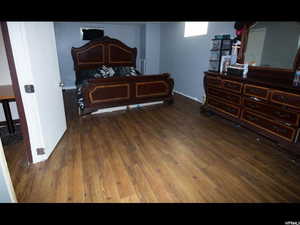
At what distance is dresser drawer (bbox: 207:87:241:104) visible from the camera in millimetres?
3021

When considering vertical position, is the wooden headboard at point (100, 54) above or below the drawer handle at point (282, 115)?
above

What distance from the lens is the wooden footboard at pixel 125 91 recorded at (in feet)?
11.8

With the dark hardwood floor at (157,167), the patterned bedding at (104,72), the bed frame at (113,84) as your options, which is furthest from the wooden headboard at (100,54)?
the dark hardwood floor at (157,167)

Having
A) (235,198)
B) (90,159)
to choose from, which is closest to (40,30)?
(90,159)

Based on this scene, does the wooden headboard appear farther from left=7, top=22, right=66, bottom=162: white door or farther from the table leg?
the table leg

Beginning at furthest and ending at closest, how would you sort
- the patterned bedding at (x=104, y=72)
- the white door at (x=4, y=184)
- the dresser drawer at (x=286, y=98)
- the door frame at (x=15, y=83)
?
the patterned bedding at (x=104, y=72)
the dresser drawer at (x=286, y=98)
the door frame at (x=15, y=83)
the white door at (x=4, y=184)

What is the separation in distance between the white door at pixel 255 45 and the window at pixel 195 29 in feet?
4.80

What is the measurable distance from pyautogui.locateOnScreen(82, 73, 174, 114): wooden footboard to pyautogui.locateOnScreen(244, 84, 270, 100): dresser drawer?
→ 186 cm

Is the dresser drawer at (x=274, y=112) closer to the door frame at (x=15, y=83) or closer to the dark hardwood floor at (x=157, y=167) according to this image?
the dark hardwood floor at (x=157, y=167)

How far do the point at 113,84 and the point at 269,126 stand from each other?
281 cm

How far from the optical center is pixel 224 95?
3262 millimetres

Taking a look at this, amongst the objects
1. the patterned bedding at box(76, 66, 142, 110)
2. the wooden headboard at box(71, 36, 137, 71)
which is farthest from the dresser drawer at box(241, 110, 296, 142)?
the wooden headboard at box(71, 36, 137, 71)
